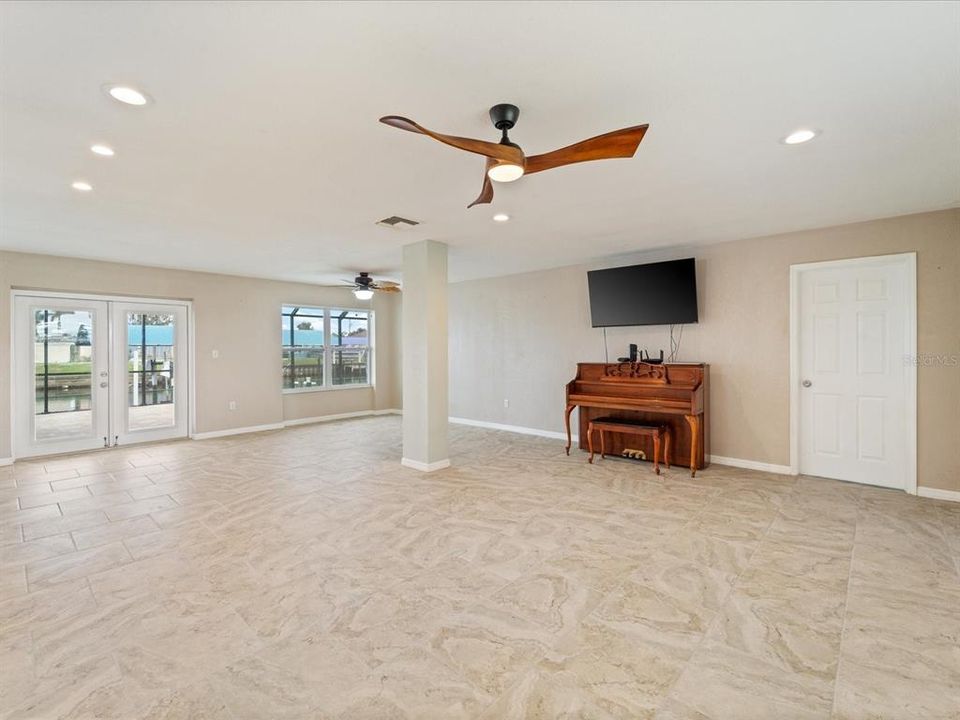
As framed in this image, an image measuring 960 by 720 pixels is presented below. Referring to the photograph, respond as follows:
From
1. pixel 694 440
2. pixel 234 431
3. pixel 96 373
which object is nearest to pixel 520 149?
pixel 694 440

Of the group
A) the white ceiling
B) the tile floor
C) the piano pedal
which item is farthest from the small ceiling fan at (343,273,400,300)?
the piano pedal

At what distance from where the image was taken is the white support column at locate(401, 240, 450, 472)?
16.2 ft

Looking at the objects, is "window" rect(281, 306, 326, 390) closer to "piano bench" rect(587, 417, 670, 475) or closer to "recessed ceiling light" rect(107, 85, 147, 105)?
"piano bench" rect(587, 417, 670, 475)

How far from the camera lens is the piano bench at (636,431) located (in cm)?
481

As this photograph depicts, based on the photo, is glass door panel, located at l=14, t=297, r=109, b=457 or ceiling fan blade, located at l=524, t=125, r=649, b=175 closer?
ceiling fan blade, located at l=524, t=125, r=649, b=175

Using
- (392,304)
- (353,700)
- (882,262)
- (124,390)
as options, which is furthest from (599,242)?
(124,390)

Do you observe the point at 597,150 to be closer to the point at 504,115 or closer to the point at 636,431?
the point at 504,115

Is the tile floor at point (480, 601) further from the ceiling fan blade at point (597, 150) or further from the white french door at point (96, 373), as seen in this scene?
the ceiling fan blade at point (597, 150)

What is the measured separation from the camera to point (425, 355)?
4957 millimetres

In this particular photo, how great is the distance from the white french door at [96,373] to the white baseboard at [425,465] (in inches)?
154

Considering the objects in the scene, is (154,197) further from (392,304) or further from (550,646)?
(392,304)

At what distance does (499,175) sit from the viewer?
89.8 inches

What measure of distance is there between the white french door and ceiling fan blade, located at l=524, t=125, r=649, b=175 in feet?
21.0

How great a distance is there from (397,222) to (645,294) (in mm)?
3059
